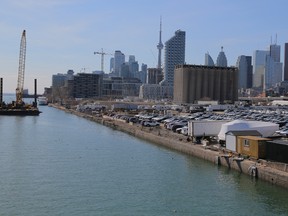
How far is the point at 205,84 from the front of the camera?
83562 mm

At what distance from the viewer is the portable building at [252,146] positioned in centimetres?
1780

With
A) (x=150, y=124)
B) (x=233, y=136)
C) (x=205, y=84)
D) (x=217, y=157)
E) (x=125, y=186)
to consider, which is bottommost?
(x=125, y=186)

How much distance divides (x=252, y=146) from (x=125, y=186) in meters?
5.67

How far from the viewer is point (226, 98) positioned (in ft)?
281

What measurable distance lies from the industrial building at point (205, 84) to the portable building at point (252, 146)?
61118 millimetres

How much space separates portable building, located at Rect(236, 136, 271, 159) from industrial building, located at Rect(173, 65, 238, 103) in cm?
6112

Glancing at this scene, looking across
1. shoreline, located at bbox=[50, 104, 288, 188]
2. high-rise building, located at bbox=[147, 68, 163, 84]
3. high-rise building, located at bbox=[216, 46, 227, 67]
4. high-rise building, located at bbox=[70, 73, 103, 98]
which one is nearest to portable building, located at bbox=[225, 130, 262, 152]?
shoreline, located at bbox=[50, 104, 288, 188]

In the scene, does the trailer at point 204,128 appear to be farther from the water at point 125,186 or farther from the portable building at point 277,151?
the portable building at point 277,151

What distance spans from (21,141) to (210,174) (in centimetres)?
1470

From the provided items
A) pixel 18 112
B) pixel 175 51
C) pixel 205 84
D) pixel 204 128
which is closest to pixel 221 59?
pixel 175 51

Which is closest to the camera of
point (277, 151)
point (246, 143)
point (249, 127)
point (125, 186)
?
point (125, 186)

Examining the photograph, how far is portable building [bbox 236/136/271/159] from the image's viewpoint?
701 inches

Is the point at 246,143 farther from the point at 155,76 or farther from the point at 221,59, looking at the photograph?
the point at 221,59

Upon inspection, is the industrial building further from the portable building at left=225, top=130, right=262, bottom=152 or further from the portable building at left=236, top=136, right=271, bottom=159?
the portable building at left=236, top=136, right=271, bottom=159
